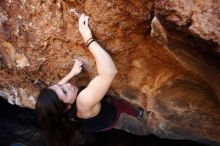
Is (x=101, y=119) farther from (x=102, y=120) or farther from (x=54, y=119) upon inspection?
(x=54, y=119)

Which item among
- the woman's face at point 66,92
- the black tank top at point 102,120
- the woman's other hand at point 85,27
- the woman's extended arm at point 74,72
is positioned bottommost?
the black tank top at point 102,120

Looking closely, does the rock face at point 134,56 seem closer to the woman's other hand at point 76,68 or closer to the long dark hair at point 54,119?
the woman's other hand at point 76,68

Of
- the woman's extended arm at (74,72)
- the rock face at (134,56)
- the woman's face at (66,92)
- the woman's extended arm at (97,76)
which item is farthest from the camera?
the woman's extended arm at (74,72)

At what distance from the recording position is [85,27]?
7.15 ft

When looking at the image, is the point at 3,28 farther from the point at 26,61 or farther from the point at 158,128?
the point at 158,128

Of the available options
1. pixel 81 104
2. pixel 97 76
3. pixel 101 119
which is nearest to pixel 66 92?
pixel 81 104

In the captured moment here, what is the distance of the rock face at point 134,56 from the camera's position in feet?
6.26

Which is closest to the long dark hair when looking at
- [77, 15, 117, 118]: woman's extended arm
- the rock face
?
[77, 15, 117, 118]: woman's extended arm

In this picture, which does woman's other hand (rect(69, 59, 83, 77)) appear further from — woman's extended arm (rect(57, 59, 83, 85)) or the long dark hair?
the long dark hair

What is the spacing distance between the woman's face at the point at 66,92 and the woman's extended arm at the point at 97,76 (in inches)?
2.3

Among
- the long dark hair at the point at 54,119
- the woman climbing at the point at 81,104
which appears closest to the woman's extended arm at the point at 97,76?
the woman climbing at the point at 81,104

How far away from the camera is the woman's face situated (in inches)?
88.4

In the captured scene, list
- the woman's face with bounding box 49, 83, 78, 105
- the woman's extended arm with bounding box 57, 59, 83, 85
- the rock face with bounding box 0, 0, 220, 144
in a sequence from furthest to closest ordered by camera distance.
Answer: the woman's extended arm with bounding box 57, 59, 83, 85
the woman's face with bounding box 49, 83, 78, 105
the rock face with bounding box 0, 0, 220, 144

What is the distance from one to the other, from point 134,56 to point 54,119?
58cm
